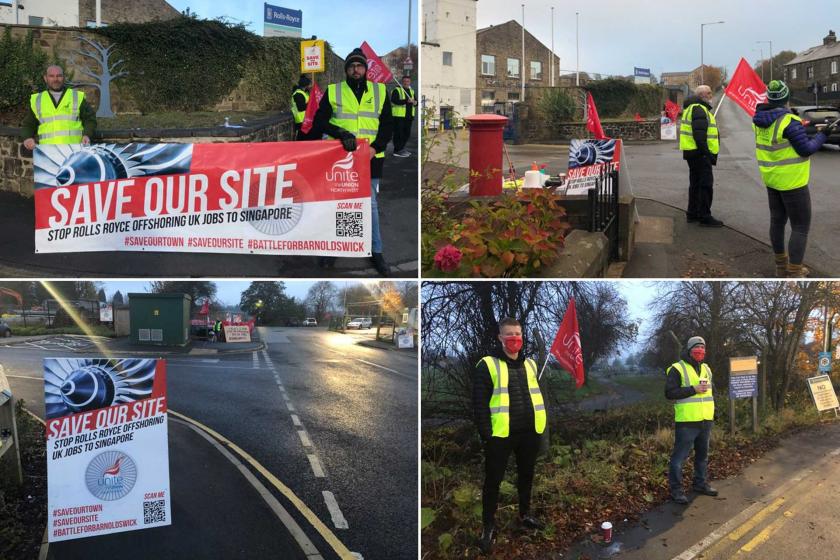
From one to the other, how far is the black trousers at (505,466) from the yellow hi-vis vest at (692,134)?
4.86 metres

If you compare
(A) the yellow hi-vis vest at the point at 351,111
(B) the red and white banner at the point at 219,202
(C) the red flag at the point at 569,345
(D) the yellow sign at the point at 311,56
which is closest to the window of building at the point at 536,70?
(D) the yellow sign at the point at 311,56

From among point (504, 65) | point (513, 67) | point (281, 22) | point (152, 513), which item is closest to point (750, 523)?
point (152, 513)

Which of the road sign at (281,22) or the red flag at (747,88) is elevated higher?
the road sign at (281,22)

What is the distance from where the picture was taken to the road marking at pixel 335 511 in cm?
516

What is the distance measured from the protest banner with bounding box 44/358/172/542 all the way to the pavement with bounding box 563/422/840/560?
3089 mm

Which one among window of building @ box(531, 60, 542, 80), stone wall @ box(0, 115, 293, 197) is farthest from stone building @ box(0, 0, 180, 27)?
window of building @ box(531, 60, 542, 80)

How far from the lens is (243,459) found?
17.6 feet

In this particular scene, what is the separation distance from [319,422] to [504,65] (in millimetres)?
37312

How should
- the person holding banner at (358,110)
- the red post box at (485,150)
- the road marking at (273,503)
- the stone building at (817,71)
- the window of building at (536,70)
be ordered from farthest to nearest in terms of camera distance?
1. the window of building at (536,70)
2. the stone building at (817,71)
3. the red post box at (485,150)
4. the person holding banner at (358,110)
5. the road marking at (273,503)

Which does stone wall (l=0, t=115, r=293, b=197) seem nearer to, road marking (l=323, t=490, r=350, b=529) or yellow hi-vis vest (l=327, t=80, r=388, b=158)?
yellow hi-vis vest (l=327, t=80, r=388, b=158)

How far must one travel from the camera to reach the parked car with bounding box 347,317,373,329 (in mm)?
5652

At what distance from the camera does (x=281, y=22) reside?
20.8 m

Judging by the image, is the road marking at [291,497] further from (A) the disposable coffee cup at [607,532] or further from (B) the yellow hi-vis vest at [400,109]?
(B) the yellow hi-vis vest at [400,109]

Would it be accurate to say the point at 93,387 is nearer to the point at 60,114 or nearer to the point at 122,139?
the point at 60,114
